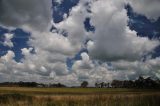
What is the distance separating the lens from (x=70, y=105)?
16984 millimetres

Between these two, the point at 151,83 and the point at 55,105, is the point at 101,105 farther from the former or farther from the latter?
the point at 151,83

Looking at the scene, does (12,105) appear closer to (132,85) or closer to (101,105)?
(101,105)

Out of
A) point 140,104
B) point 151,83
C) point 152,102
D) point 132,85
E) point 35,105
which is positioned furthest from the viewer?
point 132,85

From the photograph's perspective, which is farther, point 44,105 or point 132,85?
point 132,85

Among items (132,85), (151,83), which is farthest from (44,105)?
(132,85)

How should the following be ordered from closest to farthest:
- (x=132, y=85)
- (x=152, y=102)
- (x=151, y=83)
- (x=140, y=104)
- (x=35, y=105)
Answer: (x=35, y=105), (x=140, y=104), (x=152, y=102), (x=151, y=83), (x=132, y=85)

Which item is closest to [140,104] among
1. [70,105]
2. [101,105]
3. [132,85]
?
[101,105]

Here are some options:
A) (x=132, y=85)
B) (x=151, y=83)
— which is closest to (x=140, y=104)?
(x=151, y=83)

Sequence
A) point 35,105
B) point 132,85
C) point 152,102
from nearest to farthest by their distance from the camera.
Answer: point 35,105 < point 152,102 < point 132,85

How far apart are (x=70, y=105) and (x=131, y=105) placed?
3.71 meters

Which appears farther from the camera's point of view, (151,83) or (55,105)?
(151,83)

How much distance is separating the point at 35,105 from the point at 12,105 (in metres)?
1.55

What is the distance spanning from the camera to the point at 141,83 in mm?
185875

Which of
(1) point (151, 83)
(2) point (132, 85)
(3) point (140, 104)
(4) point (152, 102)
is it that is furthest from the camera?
(2) point (132, 85)
